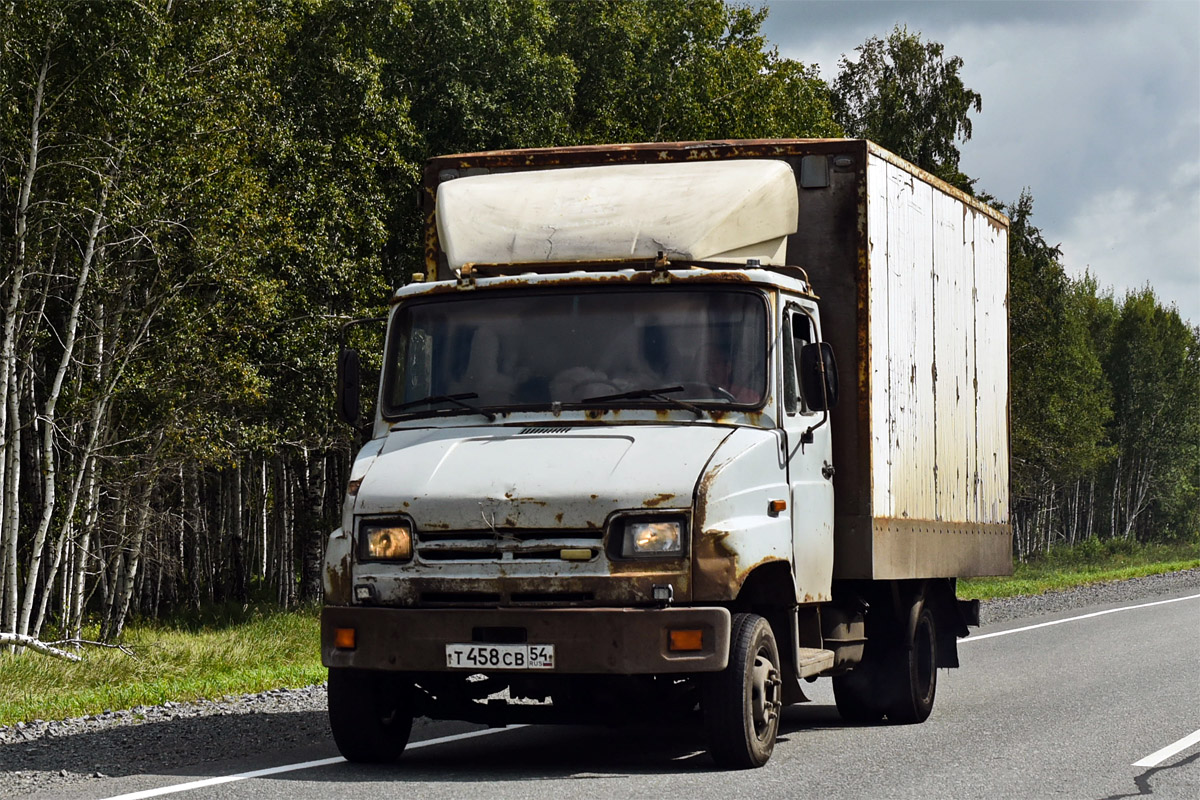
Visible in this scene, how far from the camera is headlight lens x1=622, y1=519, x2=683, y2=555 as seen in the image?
7.54 m

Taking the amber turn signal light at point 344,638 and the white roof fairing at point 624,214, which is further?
the white roof fairing at point 624,214

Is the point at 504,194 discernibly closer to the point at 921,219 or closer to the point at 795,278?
the point at 795,278

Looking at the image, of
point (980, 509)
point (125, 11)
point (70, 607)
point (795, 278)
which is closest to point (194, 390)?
point (70, 607)

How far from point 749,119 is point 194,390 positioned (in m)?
15.7

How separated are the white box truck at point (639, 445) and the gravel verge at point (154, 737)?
1.17m

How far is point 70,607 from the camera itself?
23516 millimetres

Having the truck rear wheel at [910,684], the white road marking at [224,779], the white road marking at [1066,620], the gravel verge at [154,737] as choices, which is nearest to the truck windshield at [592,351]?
the white road marking at [224,779]

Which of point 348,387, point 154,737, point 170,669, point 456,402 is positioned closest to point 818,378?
point 456,402

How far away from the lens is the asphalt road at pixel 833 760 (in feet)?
24.5

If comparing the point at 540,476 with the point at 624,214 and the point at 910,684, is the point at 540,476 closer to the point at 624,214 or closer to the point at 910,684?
the point at 624,214

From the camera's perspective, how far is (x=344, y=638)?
7.87 meters

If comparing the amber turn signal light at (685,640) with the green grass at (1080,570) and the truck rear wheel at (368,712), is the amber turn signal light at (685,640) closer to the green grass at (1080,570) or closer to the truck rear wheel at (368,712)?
the truck rear wheel at (368,712)

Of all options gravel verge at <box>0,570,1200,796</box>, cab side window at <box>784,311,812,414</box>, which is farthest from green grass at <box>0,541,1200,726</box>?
cab side window at <box>784,311,812,414</box>

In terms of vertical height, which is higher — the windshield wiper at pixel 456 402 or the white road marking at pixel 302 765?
the windshield wiper at pixel 456 402
